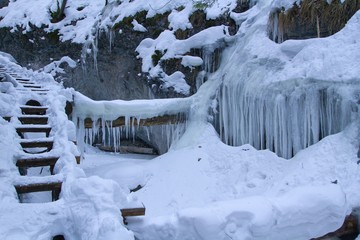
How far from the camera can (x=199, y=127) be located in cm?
766

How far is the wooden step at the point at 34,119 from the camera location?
491 centimetres

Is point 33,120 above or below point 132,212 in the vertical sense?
above

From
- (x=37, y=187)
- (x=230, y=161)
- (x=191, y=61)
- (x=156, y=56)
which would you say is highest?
(x=156, y=56)

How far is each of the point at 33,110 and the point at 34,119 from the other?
45 centimetres

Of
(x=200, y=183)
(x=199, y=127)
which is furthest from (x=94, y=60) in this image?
(x=200, y=183)

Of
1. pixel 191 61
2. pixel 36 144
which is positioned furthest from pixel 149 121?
pixel 36 144

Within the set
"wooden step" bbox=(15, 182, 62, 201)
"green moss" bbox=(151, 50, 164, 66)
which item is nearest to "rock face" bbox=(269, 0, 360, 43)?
"green moss" bbox=(151, 50, 164, 66)

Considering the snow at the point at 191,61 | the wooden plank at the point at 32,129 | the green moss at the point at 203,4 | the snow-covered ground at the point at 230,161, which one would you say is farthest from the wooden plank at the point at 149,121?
the green moss at the point at 203,4

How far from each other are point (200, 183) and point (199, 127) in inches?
63.9

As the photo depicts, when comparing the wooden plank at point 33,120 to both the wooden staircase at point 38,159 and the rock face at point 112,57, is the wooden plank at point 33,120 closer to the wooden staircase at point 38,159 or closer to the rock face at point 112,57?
the wooden staircase at point 38,159

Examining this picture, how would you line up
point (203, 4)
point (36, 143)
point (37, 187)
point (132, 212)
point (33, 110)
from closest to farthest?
point (132, 212), point (37, 187), point (36, 143), point (33, 110), point (203, 4)

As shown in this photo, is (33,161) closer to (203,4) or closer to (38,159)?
(38,159)

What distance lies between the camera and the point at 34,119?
5.03 meters

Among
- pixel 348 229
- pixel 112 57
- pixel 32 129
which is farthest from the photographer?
pixel 112 57
